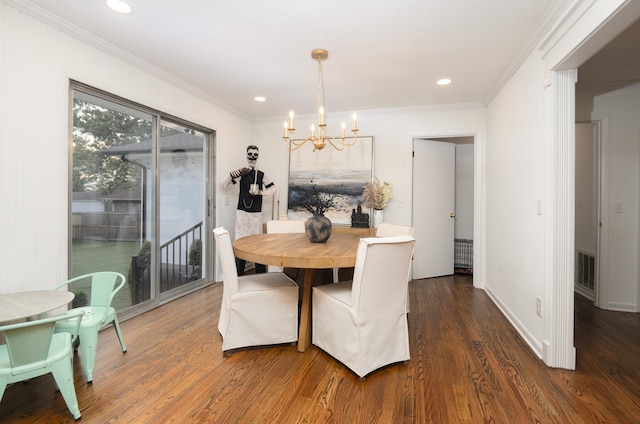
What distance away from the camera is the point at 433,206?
14.5ft

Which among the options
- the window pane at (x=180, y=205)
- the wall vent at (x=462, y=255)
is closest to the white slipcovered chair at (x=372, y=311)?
the window pane at (x=180, y=205)

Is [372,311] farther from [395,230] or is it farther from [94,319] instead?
[94,319]

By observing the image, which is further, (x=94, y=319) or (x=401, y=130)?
(x=401, y=130)

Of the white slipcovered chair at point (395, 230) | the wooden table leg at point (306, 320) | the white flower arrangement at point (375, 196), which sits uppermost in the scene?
the white flower arrangement at point (375, 196)

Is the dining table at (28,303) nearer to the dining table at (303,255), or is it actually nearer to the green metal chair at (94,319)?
the green metal chair at (94,319)

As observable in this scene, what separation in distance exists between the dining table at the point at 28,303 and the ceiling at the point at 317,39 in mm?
1811

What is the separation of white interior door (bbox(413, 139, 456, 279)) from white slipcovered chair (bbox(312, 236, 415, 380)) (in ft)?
7.82

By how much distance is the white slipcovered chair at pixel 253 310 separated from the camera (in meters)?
2.24

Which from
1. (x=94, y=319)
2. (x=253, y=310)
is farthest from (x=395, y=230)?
(x=94, y=319)

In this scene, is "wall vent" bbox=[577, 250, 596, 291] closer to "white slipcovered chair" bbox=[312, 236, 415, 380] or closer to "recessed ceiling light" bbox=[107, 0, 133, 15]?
"white slipcovered chair" bbox=[312, 236, 415, 380]

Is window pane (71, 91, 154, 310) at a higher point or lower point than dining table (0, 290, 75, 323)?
higher

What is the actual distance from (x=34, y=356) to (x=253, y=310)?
1182mm

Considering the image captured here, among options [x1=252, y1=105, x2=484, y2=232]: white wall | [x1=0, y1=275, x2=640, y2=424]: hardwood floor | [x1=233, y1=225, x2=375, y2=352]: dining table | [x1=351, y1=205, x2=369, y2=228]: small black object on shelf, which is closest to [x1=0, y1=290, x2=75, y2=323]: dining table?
[x1=0, y1=275, x2=640, y2=424]: hardwood floor

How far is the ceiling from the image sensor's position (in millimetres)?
2061
